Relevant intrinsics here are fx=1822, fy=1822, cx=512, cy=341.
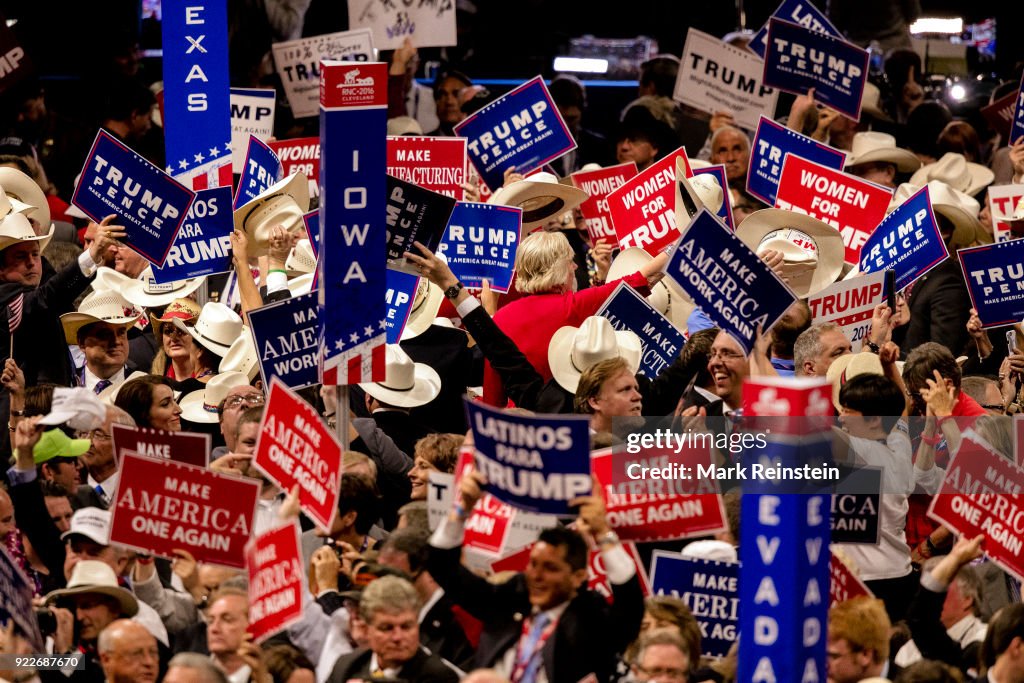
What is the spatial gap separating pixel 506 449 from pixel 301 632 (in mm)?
1241

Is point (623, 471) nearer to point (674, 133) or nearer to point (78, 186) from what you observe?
point (78, 186)

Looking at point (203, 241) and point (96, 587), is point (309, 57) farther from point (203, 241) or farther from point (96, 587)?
point (96, 587)

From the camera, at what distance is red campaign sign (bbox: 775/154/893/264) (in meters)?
11.0

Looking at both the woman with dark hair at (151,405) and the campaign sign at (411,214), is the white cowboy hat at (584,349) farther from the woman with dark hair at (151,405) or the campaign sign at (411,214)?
the woman with dark hair at (151,405)

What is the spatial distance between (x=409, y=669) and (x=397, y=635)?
0.47ft

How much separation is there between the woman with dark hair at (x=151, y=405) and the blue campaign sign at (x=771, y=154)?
426 centimetres

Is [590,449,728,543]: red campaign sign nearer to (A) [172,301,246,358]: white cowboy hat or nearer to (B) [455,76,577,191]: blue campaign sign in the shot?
(A) [172,301,246,358]: white cowboy hat

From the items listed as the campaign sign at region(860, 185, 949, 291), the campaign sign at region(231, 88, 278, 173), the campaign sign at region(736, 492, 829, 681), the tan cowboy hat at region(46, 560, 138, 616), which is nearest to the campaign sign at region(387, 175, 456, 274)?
the tan cowboy hat at region(46, 560, 138, 616)

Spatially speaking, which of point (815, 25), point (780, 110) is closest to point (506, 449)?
point (815, 25)

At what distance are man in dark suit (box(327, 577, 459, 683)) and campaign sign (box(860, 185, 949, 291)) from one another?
183 inches

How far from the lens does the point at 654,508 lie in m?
7.25

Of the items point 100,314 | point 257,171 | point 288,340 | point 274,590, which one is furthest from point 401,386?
point 274,590

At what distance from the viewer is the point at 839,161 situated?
1198 cm

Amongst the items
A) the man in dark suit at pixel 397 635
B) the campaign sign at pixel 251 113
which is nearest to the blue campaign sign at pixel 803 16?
the campaign sign at pixel 251 113
